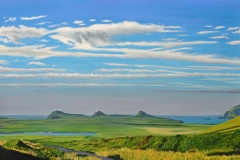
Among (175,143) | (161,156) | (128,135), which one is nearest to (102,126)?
(128,135)

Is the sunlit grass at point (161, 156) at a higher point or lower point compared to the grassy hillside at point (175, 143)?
lower

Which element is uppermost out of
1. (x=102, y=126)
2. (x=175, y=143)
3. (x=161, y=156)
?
(x=102, y=126)

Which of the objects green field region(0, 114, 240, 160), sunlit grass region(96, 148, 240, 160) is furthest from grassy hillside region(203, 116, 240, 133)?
sunlit grass region(96, 148, 240, 160)

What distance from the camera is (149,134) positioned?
26.5 metres

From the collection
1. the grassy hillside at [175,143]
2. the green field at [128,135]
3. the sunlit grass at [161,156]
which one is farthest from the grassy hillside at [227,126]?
the sunlit grass at [161,156]

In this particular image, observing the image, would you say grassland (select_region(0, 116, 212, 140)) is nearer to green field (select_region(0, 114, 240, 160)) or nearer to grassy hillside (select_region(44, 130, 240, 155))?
green field (select_region(0, 114, 240, 160))

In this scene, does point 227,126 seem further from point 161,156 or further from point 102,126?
point 102,126

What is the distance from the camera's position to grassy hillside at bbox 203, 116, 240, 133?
23.8 m

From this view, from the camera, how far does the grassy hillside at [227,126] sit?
938 inches

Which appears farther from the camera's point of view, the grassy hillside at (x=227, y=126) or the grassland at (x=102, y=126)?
the grassland at (x=102, y=126)

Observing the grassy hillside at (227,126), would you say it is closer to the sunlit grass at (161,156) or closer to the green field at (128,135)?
the green field at (128,135)

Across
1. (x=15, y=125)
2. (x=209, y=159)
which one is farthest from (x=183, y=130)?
(x=15, y=125)

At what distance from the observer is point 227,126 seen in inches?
964

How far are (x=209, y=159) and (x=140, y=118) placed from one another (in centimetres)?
1007
